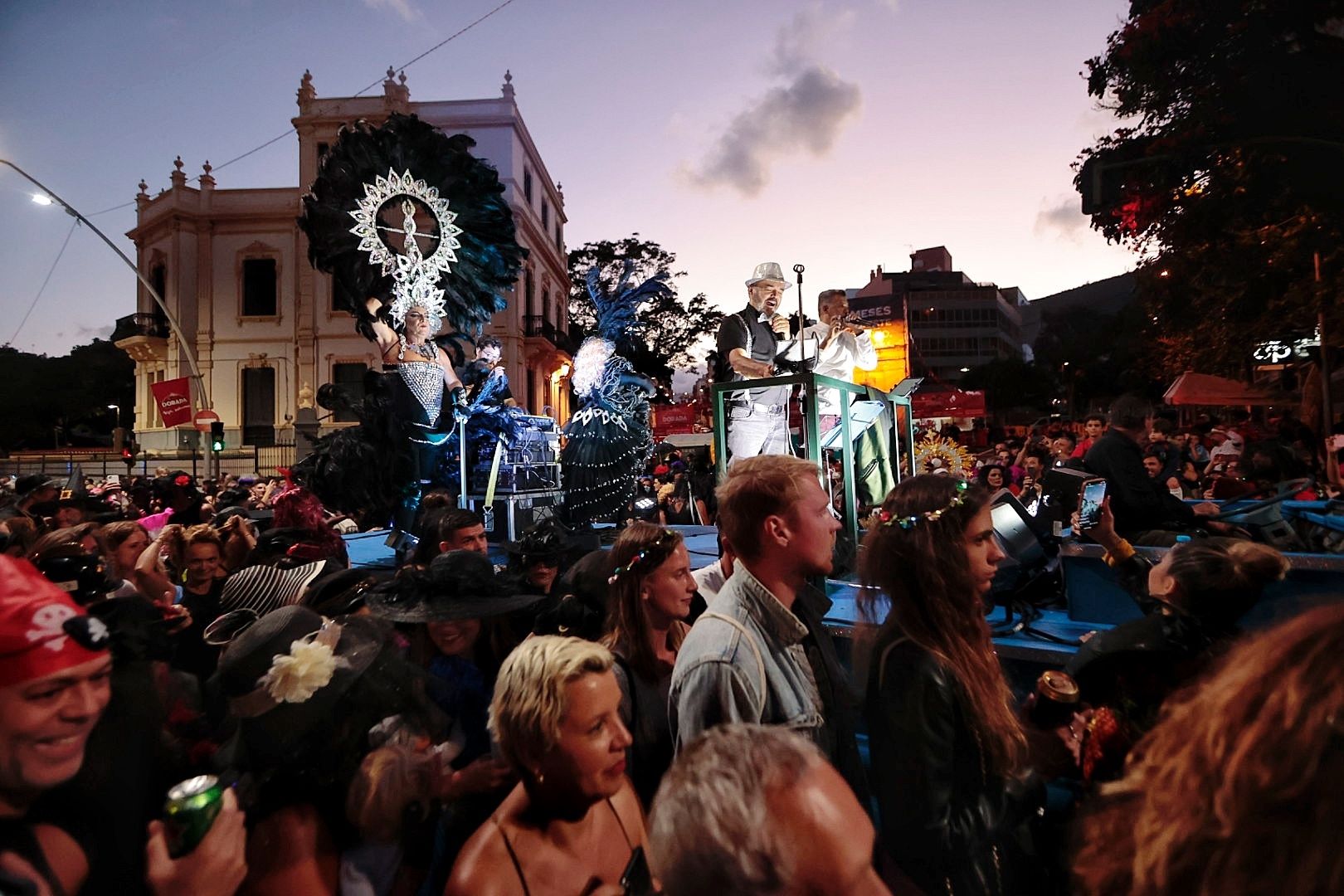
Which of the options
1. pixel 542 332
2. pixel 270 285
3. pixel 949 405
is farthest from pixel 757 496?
pixel 270 285

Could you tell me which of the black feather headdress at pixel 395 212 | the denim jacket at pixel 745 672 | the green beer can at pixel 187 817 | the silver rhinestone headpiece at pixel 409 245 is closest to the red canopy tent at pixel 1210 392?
the black feather headdress at pixel 395 212

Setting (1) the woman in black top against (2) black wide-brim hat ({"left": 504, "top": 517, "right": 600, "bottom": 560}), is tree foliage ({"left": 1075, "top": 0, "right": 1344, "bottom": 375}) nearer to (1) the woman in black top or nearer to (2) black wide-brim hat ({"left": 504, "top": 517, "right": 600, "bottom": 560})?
(2) black wide-brim hat ({"left": 504, "top": 517, "right": 600, "bottom": 560})

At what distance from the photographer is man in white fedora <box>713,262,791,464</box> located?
579 cm

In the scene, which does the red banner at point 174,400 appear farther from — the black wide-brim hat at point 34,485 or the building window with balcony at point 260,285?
the building window with balcony at point 260,285

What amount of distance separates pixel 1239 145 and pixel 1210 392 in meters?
7.26

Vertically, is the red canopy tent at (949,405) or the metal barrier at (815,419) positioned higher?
the red canopy tent at (949,405)

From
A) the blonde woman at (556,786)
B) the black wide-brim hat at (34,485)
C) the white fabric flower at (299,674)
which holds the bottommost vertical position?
the blonde woman at (556,786)

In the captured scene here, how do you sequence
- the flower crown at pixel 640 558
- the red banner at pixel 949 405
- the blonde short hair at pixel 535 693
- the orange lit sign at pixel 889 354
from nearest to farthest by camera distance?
the blonde short hair at pixel 535 693, the flower crown at pixel 640 558, the orange lit sign at pixel 889 354, the red banner at pixel 949 405

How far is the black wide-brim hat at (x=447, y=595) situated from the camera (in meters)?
2.92

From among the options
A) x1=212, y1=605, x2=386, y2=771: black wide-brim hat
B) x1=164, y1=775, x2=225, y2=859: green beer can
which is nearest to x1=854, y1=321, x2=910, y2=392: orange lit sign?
x1=212, y1=605, x2=386, y2=771: black wide-brim hat

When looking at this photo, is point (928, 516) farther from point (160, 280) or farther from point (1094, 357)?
point (1094, 357)

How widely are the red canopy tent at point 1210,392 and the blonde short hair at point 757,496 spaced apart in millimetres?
14683

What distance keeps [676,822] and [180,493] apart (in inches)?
386

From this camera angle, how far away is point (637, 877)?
1.68 metres
